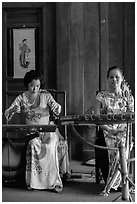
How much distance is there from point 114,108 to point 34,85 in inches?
30.1

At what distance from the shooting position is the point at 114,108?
10.5ft

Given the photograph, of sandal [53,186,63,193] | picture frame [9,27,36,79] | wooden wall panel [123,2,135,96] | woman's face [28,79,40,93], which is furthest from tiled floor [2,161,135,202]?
picture frame [9,27,36,79]

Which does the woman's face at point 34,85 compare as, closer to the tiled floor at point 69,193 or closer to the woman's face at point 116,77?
the woman's face at point 116,77

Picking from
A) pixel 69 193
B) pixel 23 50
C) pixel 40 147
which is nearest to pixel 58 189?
pixel 69 193

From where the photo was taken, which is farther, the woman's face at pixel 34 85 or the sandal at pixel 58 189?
the woman's face at pixel 34 85

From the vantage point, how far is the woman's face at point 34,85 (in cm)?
336

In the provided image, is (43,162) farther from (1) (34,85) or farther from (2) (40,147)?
(1) (34,85)

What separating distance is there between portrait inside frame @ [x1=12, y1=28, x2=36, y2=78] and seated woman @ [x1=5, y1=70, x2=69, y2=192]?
1266 mm

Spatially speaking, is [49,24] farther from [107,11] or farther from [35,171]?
[35,171]

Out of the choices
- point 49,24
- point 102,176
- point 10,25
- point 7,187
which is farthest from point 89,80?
point 7,187

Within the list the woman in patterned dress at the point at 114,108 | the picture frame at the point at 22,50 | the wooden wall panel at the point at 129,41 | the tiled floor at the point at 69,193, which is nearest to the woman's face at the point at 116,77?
the woman in patterned dress at the point at 114,108

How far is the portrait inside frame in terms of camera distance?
15.4 feet

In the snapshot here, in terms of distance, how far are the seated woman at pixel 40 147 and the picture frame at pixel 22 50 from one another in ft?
4.15

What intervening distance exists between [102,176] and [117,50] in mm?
1816
